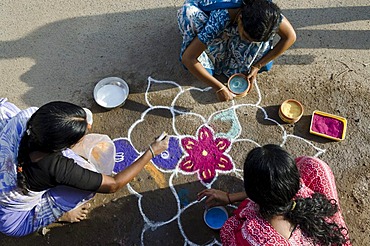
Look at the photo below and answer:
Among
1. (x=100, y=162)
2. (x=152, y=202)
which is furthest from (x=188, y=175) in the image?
(x=100, y=162)

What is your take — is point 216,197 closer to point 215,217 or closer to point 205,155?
point 215,217

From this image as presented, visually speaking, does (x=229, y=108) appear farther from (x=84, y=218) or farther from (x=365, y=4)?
(x=365, y=4)

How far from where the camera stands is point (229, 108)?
147 inches

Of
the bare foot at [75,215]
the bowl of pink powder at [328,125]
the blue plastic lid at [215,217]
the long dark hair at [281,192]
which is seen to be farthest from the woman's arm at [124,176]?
the bowl of pink powder at [328,125]

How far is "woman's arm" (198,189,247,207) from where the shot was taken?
10.4ft

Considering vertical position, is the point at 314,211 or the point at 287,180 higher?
the point at 287,180

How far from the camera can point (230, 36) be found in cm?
334

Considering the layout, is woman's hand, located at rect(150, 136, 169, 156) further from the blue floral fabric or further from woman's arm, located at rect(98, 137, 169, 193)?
the blue floral fabric

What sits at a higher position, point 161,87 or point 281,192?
point 281,192

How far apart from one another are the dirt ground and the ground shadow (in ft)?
0.03

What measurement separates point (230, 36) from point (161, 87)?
89 centimetres

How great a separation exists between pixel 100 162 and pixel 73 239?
2.18ft

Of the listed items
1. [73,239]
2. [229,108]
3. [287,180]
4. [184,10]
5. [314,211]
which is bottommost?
[73,239]

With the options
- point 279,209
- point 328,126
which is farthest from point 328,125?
point 279,209
